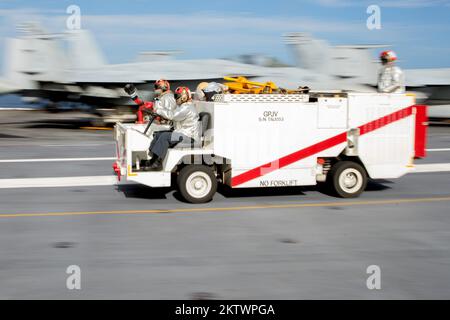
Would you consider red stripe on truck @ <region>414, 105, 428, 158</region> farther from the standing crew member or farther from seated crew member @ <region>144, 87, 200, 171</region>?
seated crew member @ <region>144, 87, 200, 171</region>

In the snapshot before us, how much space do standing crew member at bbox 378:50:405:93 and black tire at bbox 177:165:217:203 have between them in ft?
11.0

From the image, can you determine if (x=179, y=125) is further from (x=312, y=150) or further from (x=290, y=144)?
(x=312, y=150)

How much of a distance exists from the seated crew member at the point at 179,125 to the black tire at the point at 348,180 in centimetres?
244

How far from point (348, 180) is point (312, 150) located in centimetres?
92

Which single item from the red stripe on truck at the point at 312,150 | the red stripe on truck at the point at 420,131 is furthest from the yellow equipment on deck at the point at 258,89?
the red stripe on truck at the point at 420,131

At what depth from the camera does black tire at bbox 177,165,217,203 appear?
8.35 m

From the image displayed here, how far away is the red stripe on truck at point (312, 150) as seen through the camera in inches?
332

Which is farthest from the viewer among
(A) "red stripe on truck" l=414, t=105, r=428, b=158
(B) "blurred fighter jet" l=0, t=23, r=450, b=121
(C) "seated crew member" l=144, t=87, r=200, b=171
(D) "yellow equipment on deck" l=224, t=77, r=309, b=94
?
(B) "blurred fighter jet" l=0, t=23, r=450, b=121

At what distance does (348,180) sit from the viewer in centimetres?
894

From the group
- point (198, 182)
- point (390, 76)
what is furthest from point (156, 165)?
point (390, 76)
